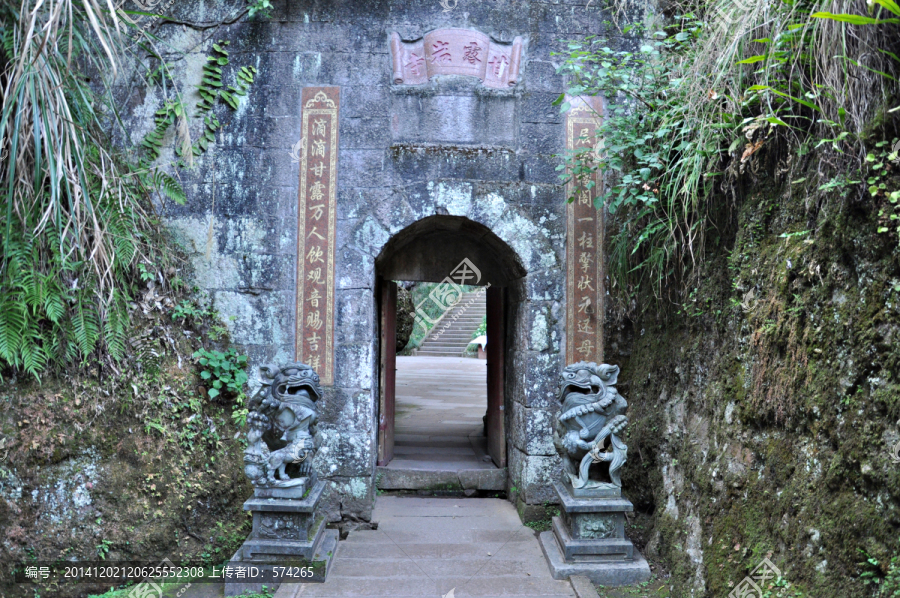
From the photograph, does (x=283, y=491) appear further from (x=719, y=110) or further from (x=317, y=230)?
(x=719, y=110)

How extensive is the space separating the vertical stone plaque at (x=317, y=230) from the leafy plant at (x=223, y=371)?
457mm

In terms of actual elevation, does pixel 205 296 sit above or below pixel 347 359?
above

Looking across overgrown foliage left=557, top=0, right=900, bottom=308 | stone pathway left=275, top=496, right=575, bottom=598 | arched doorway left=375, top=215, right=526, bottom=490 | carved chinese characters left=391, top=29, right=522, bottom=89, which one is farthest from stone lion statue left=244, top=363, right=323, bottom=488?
carved chinese characters left=391, top=29, right=522, bottom=89

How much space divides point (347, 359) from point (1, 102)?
9.61 ft

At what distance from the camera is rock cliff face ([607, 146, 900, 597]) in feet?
7.59

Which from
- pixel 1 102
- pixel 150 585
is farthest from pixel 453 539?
pixel 1 102

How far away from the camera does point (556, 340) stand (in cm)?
486

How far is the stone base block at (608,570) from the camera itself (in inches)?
145

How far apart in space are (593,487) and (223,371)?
282 cm

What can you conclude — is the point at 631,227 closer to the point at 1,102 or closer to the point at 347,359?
the point at 347,359

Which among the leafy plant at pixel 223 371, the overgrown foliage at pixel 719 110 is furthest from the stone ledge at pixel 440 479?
the overgrown foliage at pixel 719 110

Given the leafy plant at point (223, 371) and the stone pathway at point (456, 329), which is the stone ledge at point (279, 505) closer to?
the leafy plant at point (223, 371)

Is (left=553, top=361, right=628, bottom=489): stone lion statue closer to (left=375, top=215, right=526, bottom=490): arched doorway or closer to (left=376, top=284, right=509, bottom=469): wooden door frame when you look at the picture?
(left=375, top=215, right=526, bottom=490): arched doorway

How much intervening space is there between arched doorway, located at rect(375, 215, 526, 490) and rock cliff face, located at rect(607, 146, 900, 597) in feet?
5.48
